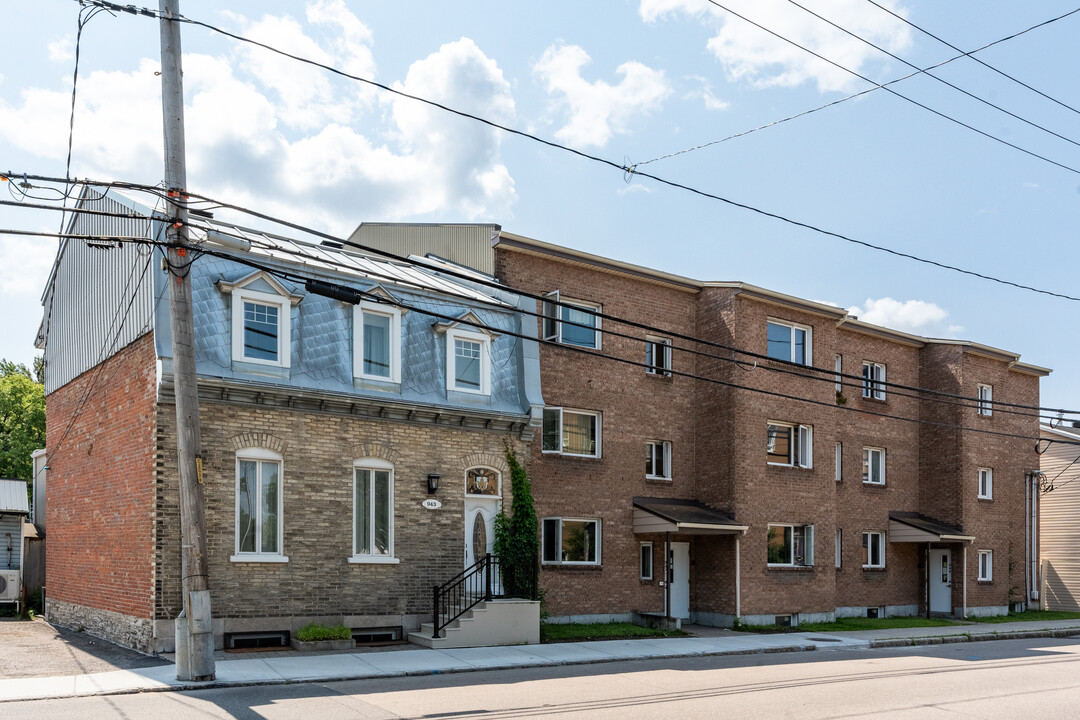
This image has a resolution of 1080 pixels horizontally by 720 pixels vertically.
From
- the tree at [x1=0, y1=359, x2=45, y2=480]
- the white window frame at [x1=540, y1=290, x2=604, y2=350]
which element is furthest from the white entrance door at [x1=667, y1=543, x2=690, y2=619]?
the tree at [x1=0, y1=359, x2=45, y2=480]

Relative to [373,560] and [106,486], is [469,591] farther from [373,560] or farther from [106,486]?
[106,486]

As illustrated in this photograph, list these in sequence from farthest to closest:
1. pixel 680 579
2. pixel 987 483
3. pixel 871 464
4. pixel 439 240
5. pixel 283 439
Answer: pixel 987 483
pixel 871 464
pixel 680 579
pixel 439 240
pixel 283 439

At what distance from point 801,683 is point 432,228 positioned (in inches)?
612

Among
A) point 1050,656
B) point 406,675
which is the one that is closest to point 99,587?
point 406,675

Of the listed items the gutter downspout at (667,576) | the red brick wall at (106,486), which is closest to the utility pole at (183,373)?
the red brick wall at (106,486)

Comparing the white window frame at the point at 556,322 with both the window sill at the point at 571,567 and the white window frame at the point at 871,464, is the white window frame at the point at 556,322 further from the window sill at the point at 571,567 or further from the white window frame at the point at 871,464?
the white window frame at the point at 871,464

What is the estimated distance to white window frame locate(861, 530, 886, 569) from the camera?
30.4m

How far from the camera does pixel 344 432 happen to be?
62.1 ft

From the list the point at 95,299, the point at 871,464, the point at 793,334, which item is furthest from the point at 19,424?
the point at 871,464

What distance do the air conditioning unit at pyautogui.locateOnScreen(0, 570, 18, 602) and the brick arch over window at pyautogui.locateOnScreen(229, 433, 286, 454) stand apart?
11252mm

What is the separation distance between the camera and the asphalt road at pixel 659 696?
12.0 meters

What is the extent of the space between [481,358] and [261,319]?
5.07 m

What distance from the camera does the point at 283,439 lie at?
18062 millimetres

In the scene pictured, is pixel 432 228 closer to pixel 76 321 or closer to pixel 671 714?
pixel 76 321
